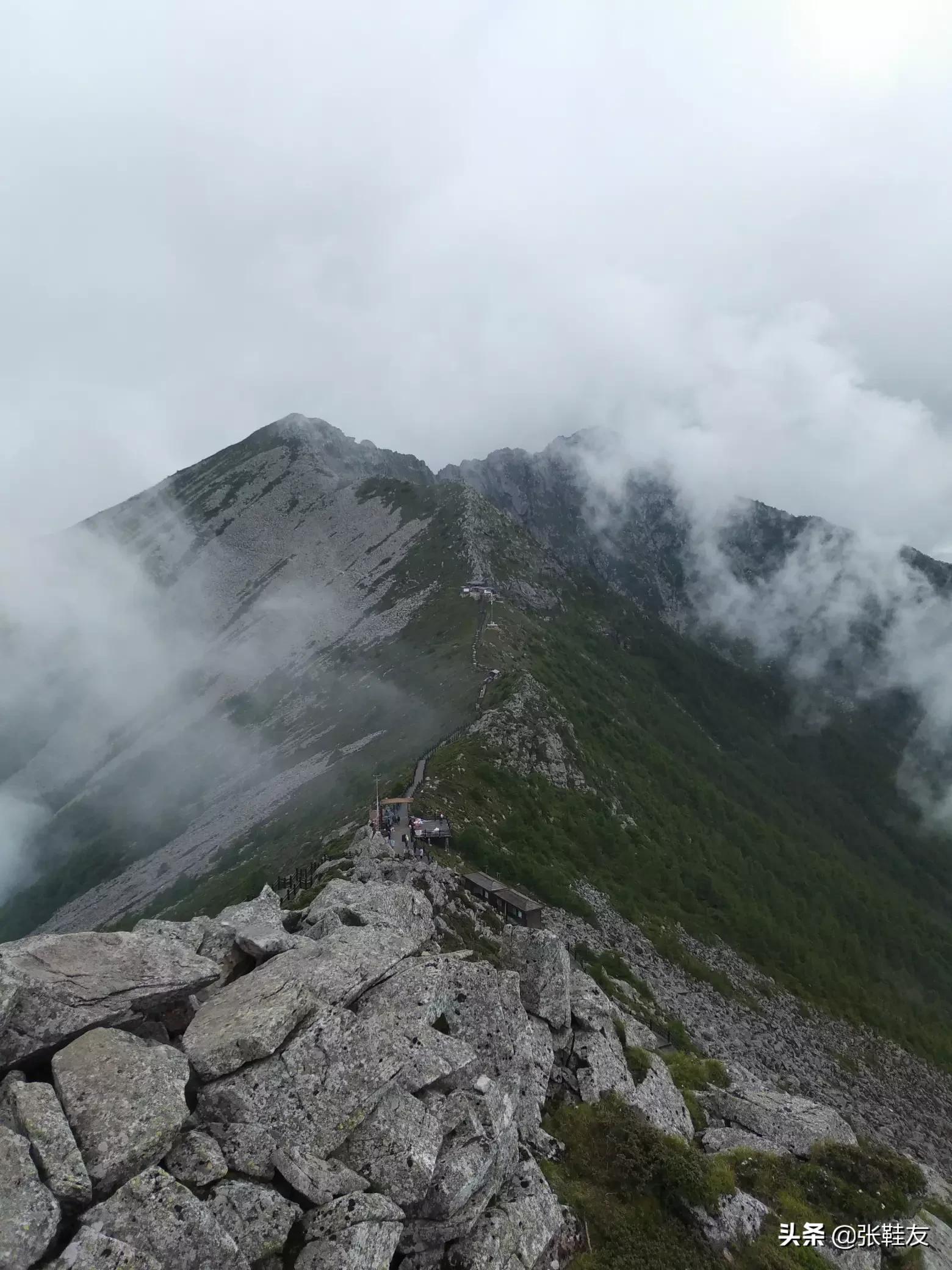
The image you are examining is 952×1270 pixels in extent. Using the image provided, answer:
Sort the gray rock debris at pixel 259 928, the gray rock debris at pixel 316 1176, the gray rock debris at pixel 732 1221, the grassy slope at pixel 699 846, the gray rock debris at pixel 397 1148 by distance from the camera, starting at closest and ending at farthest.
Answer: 1. the gray rock debris at pixel 316 1176
2. the gray rock debris at pixel 397 1148
3. the gray rock debris at pixel 732 1221
4. the gray rock debris at pixel 259 928
5. the grassy slope at pixel 699 846

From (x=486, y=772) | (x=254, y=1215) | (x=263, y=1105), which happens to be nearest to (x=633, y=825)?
(x=486, y=772)

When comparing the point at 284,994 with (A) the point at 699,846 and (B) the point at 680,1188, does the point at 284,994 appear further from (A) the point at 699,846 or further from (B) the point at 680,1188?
(A) the point at 699,846

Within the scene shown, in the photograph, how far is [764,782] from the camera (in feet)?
576

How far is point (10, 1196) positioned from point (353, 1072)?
727 cm

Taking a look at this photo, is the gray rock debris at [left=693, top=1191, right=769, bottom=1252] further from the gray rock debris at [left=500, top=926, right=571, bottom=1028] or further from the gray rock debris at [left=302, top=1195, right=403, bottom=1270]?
the gray rock debris at [left=302, top=1195, right=403, bottom=1270]

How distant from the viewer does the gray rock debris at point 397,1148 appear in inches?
591

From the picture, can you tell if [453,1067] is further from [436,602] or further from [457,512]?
[457,512]

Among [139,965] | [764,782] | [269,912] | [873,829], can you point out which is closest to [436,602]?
[764,782]

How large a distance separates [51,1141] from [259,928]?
11034 mm

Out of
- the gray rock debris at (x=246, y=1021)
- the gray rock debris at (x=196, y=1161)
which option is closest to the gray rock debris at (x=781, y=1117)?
the gray rock debris at (x=246, y=1021)

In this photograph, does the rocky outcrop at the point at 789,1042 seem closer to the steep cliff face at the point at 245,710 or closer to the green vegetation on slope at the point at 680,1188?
the green vegetation on slope at the point at 680,1188

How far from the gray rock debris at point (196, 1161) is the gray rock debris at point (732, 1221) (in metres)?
14.0

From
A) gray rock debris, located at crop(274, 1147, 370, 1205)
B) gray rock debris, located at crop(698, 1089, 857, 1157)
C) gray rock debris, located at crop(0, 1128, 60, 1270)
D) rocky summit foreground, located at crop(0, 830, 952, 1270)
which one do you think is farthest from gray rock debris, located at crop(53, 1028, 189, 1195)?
gray rock debris, located at crop(698, 1089, 857, 1157)

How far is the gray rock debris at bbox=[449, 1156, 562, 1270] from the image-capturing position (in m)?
15.2
